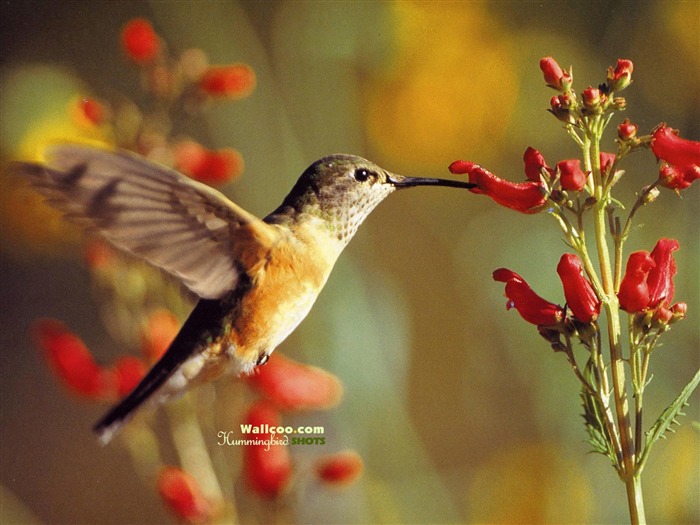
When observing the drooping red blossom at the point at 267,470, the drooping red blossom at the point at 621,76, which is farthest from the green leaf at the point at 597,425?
the drooping red blossom at the point at 267,470

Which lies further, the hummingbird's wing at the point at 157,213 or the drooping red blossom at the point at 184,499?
the drooping red blossom at the point at 184,499

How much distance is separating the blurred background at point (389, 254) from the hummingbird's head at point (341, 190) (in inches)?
18.0

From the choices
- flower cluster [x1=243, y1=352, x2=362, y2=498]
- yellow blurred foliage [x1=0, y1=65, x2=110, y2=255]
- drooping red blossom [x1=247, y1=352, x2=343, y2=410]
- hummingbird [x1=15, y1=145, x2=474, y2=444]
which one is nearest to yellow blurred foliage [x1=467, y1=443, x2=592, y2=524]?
flower cluster [x1=243, y1=352, x2=362, y2=498]

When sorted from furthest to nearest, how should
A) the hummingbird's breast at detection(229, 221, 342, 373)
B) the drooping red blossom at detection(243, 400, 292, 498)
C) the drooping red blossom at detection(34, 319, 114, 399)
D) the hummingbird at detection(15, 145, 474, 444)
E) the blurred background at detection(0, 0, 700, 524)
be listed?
the blurred background at detection(0, 0, 700, 524), the drooping red blossom at detection(34, 319, 114, 399), the drooping red blossom at detection(243, 400, 292, 498), the hummingbird's breast at detection(229, 221, 342, 373), the hummingbird at detection(15, 145, 474, 444)

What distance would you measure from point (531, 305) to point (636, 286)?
0.39 ft

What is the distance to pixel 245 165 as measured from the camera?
60.3 inches

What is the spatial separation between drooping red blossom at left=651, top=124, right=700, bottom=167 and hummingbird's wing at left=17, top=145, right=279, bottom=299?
0.50m

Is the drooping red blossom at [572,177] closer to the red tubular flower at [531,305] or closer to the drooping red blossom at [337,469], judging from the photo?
the red tubular flower at [531,305]

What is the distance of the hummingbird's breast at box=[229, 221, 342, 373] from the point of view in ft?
3.33

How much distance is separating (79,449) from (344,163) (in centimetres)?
92

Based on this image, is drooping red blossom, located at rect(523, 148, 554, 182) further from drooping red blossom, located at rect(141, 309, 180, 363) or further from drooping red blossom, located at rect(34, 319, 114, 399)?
drooping red blossom, located at rect(34, 319, 114, 399)

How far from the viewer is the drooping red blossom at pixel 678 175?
2.68 feet

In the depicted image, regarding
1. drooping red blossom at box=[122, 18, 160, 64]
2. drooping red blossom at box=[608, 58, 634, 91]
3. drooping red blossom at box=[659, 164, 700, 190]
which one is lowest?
drooping red blossom at box=[659, 164, 700, 190]

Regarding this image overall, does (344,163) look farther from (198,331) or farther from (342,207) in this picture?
(198,331)
